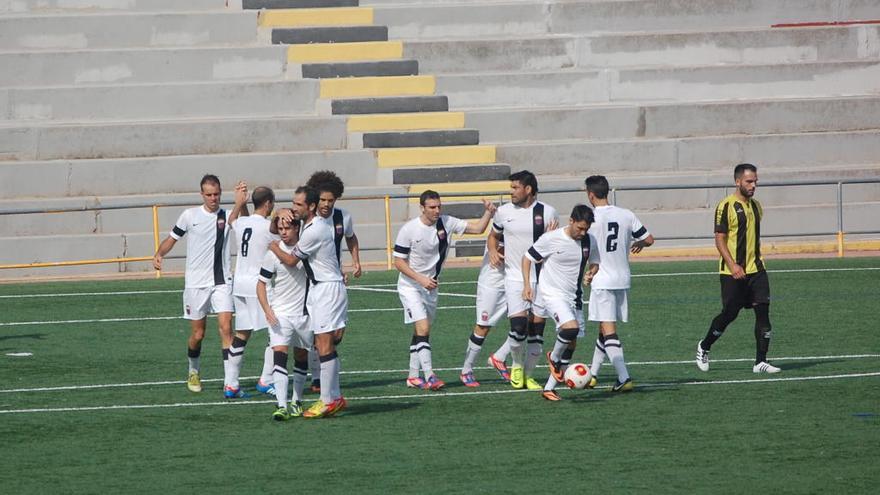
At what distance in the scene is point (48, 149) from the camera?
91.5 feet

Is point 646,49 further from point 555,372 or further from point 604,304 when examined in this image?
point 555,372

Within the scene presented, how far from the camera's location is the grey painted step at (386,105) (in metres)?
29.2

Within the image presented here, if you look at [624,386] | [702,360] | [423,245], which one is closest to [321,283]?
[423,245]

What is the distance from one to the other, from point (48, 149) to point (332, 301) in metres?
17.5

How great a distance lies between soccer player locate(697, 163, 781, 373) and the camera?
14.2 metres

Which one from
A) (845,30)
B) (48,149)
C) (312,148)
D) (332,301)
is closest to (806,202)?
(845,30)

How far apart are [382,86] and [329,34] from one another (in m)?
2.06

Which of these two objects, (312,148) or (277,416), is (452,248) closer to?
(312,148)

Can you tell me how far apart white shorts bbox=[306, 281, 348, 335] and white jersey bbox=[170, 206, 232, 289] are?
2288mm

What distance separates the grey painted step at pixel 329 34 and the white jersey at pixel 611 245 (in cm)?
1848

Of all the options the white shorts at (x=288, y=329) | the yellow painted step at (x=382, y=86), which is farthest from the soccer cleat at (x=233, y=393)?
the yellow painted step at (x=382, y=86)

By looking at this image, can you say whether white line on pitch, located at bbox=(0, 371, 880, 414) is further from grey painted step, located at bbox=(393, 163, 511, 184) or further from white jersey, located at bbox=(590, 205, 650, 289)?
grey painted step, located at bbox=(393, 163, 511, 184)

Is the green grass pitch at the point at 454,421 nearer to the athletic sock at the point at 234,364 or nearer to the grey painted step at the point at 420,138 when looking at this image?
the athletic sock at the point at 234,364

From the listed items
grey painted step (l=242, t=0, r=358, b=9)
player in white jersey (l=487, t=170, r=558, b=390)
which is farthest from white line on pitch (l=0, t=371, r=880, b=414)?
grey painted step (l=242, t=0, r=358, b=9)
